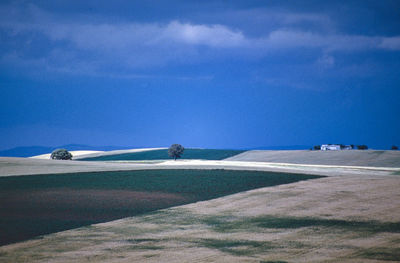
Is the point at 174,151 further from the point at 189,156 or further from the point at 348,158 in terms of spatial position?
the point at 348,158

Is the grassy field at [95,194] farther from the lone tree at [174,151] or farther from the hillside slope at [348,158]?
the lone tree at [174,151]

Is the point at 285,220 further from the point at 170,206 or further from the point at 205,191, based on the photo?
the point at 205,191

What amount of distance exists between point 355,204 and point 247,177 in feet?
42.0

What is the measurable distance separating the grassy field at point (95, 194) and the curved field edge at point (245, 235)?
155 cm

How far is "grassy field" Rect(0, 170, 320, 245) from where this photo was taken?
662 inches

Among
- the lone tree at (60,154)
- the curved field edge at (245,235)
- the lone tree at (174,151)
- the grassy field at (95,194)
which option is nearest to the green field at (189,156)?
the lone tree at (174,151)

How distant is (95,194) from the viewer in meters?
24.4

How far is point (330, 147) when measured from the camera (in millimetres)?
89125

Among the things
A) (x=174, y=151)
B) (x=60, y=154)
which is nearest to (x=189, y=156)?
(x=174, y=151)

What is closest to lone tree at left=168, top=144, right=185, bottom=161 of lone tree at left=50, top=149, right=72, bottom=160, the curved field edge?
lone tree at left=50, top=149, right=72, bottom=160

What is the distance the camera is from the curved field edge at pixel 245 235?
11.6 meters

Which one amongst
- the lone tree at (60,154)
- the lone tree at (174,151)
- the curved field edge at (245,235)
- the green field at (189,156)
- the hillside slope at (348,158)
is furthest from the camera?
the green field at (189,156)

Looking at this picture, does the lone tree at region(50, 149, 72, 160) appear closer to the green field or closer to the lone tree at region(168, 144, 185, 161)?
the green field

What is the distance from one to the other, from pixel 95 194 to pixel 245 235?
1262 cm
